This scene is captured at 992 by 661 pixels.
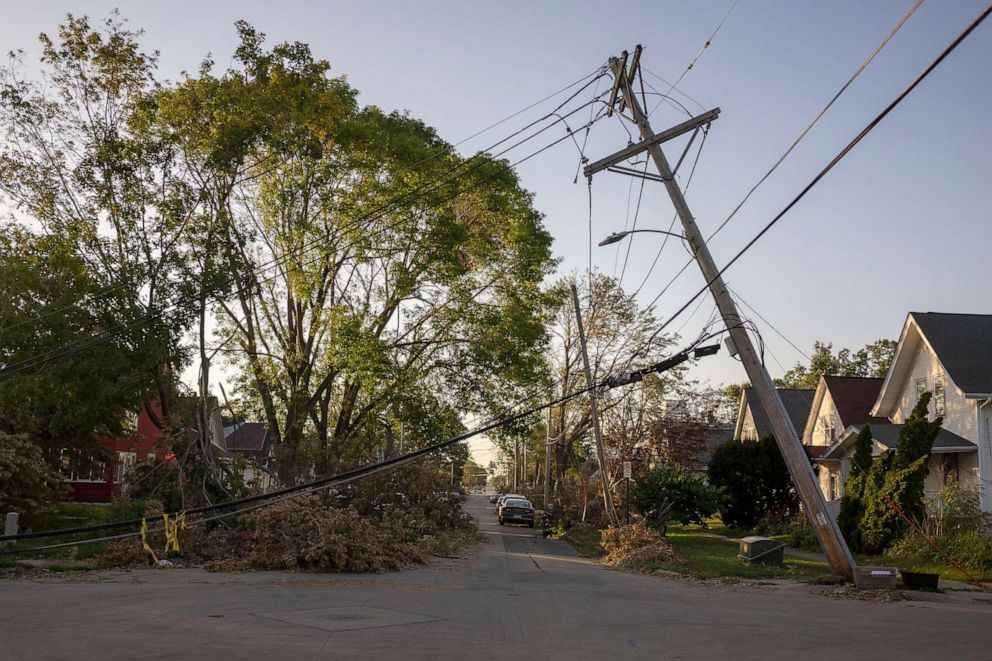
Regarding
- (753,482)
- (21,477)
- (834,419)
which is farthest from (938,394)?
(21,477)

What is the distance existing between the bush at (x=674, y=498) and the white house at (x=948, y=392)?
5993 millimetres

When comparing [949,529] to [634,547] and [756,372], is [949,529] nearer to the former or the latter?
[634,547]

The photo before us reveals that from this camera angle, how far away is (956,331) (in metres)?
29.2

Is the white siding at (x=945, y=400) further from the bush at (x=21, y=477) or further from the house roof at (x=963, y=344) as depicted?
the bush at (x=21, y=477)

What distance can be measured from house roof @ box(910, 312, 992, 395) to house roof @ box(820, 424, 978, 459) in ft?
5.73

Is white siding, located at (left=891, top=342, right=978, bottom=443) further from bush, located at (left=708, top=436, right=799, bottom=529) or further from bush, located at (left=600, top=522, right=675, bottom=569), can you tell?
bush, located at (left=600, top=522, right=675, bottom=569)

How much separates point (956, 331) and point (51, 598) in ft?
92.2

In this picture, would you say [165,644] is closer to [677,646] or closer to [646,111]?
[677,646]

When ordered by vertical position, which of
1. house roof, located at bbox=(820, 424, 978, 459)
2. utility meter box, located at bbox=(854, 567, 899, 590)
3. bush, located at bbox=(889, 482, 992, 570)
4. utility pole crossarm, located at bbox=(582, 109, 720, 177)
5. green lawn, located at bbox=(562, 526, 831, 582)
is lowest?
green lawn, located at bbox=(562, 526, 831, 582)

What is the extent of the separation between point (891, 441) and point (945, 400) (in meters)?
2.21

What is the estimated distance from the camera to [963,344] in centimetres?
2830

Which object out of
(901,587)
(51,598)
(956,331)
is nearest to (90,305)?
(51,598)

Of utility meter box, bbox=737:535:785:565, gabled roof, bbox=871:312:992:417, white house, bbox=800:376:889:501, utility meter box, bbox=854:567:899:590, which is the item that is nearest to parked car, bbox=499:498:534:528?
white house, bbox=800:376:889:501

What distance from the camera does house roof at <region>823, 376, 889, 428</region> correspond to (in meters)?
36.2
